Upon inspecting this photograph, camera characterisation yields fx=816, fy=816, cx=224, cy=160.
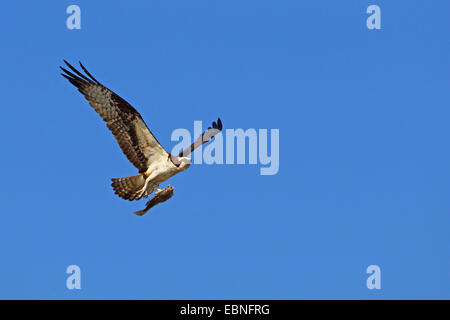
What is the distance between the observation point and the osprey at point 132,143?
15.1m

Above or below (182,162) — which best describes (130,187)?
below

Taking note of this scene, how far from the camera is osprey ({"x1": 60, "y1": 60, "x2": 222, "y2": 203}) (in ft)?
49.5

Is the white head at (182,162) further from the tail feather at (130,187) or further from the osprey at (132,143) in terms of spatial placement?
the tail feather at (130,187)

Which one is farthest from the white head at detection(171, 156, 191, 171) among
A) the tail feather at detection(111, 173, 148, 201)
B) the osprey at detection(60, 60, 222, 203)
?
the tail feather at detection(111, 173, 148, 201)

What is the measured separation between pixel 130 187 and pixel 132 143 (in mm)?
831

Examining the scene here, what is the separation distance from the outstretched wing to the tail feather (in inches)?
12.8

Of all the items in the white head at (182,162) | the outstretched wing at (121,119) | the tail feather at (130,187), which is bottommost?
the tail feather at (130,187)

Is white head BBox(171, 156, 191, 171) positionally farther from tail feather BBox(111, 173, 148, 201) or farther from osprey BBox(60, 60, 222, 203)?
tail feather BBox(111, 173, 148, 201)

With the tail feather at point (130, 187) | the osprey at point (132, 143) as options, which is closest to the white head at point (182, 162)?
the osprey at point (132, 143)

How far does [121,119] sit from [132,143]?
51 cm

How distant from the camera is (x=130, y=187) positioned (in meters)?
15.4

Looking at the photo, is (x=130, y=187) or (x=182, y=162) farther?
(x=130, y=187)
